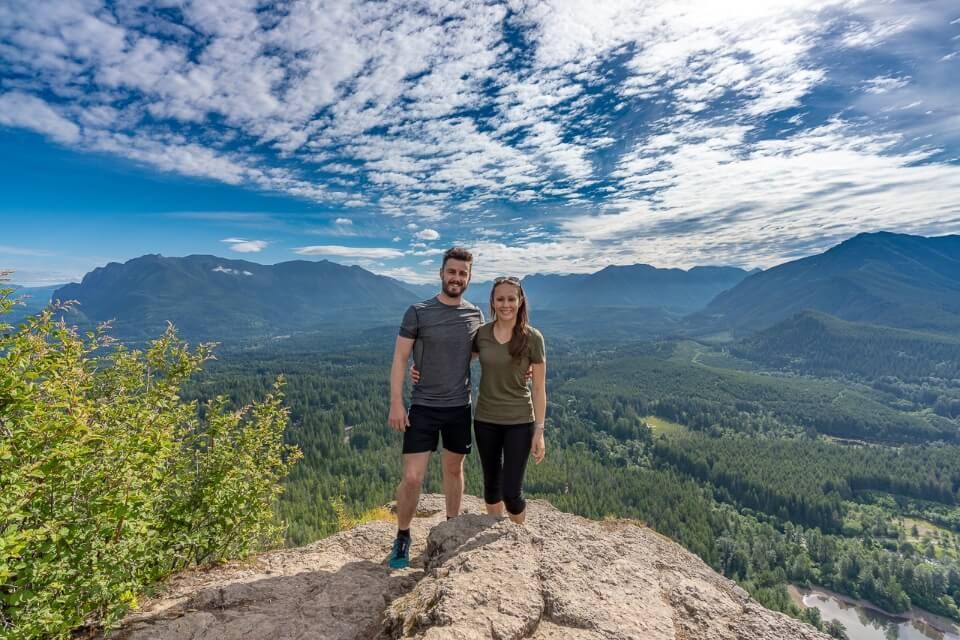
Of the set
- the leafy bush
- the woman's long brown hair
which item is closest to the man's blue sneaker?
the leafy bush

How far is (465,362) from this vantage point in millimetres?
6281

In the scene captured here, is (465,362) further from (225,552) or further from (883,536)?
(883,536)

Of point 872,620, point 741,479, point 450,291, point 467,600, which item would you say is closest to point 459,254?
point 450,291

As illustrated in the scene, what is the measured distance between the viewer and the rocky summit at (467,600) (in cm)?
415

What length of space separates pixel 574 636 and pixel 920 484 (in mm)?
163485

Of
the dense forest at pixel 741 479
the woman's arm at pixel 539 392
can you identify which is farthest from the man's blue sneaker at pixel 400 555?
the dense forest at pixel 741 479

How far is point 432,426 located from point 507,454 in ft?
4.03

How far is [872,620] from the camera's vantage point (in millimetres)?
65688

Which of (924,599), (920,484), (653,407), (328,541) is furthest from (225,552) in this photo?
(653,407)

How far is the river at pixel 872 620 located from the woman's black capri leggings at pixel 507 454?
8668 cm

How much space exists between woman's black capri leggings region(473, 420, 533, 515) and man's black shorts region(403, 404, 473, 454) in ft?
Answer: 0.86

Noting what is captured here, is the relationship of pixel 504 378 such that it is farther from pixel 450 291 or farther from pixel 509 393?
pixel 450 291

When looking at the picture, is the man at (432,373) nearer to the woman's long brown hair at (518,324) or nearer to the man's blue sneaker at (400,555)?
the man's blue sneaker at (400,555)

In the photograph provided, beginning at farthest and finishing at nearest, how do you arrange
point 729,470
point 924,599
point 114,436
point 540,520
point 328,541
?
point 729,470
point 924,599
point 540,520
point 328,541
point 114,436
